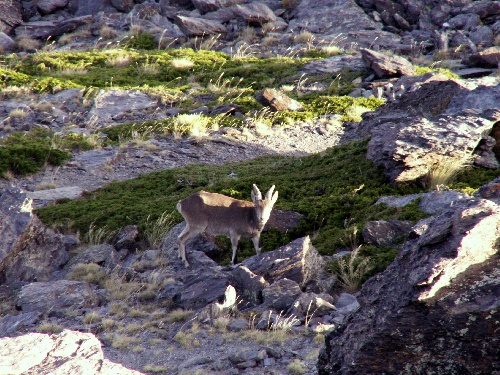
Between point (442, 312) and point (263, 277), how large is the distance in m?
4.75

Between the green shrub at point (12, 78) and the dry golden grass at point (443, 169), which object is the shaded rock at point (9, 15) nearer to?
the green shrub at point (12, 78)

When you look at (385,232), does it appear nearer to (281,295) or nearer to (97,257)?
(281,295)

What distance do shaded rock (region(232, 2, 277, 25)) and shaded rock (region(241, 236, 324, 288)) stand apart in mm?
32819

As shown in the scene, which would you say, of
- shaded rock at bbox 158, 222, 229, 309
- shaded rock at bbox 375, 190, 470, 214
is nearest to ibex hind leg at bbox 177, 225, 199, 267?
shaded rock at bbox 158, 222, 229, 309

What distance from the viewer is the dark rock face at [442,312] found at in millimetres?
4543

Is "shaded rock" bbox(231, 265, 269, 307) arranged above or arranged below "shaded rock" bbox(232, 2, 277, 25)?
above

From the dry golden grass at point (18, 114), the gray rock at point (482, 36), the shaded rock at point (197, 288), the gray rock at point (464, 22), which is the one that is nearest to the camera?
the shaded rock at point (197, 288)

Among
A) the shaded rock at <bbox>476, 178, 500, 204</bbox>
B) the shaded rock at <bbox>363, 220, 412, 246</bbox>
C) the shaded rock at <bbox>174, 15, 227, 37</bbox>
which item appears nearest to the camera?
the shaded rock at <bbox>476, 178, 500, 204</bbox>

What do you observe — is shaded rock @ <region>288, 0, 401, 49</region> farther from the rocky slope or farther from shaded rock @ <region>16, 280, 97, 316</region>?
shaded rock @ <region>16, 280, 97, 316</region>

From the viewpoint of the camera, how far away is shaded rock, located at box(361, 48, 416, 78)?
28.6 meters

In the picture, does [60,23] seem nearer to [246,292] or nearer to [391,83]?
[391,83]

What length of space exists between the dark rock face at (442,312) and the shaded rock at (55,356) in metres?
2.35

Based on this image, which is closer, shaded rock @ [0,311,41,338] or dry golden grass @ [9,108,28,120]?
shaded rock @ [0,311,41,338]

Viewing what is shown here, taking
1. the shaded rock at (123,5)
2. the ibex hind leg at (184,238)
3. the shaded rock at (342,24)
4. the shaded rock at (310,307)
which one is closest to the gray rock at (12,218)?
the ibex hind leg at (184,238)
